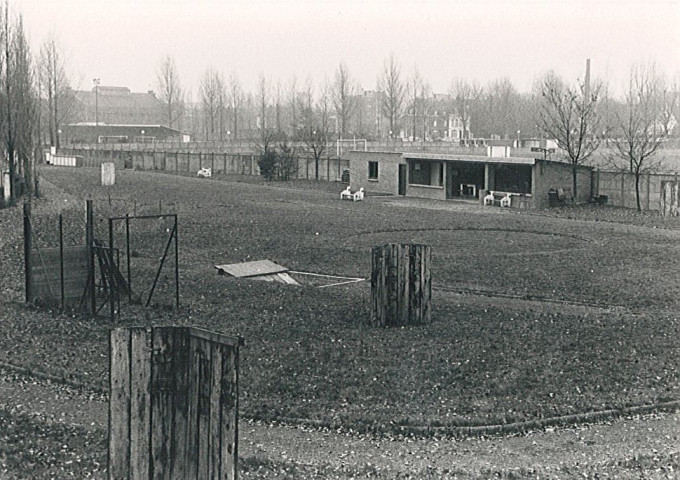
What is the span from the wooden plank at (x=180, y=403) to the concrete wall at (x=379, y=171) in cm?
4586

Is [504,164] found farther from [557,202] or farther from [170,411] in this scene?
[170,411]

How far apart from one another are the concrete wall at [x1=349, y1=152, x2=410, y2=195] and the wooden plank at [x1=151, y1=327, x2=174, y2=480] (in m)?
45.9

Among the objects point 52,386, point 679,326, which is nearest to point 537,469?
point 52,386

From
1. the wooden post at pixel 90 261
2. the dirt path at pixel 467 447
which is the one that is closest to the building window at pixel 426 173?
the wooden post at pixel 90 261

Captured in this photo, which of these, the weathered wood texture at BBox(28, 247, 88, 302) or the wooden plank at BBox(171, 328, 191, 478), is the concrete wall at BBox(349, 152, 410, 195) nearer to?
the weathered wood texture at BBox(28, 247, 88, 302)

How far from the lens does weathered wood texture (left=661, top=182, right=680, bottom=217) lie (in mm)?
37812

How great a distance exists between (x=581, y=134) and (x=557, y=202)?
4199 mm

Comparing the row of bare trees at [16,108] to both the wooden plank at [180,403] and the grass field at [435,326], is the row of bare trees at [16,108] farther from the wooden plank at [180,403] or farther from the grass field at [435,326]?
the wooden plank at [180,403]

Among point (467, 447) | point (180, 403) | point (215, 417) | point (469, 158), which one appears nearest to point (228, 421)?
point (215, 417)

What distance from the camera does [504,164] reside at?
4538 centimetres

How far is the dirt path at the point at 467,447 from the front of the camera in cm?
926

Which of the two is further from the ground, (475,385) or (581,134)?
(581,134)

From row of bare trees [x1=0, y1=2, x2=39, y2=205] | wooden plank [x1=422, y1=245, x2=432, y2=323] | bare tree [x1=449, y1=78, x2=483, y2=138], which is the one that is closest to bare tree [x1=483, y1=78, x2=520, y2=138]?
bare tree [x1=449, y1=78, x2=483, y2=138]

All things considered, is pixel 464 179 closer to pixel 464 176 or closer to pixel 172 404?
pixel 464 176
